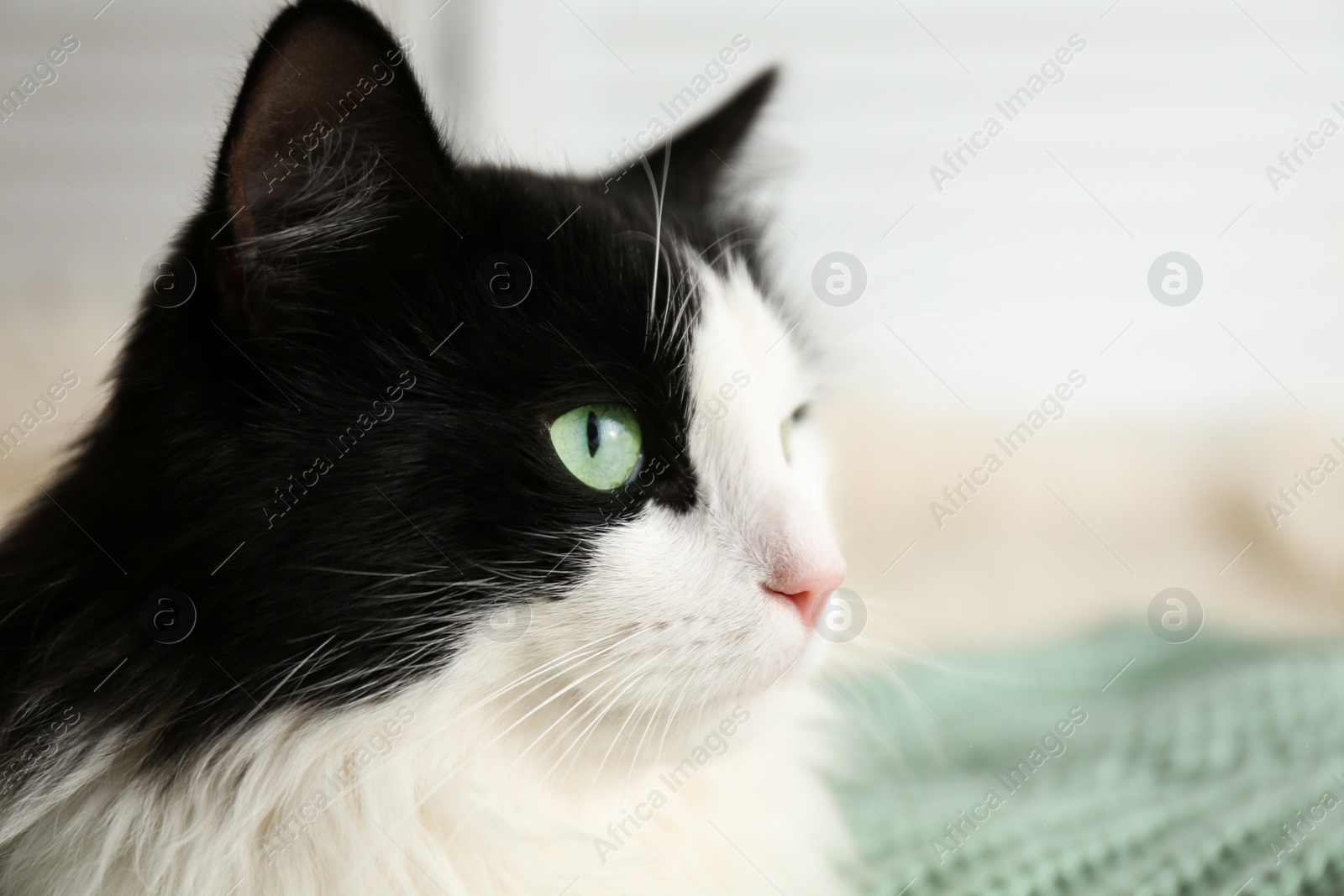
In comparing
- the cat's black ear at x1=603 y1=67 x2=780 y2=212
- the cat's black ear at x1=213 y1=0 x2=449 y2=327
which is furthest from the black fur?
the cat's black ear at x1=603 y1=67 x2=780 y2=212

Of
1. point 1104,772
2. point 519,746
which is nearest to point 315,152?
point 519,746

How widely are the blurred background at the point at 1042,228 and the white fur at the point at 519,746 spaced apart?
0.91m

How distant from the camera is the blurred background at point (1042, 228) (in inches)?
69.7

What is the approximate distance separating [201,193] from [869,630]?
0.87 metres

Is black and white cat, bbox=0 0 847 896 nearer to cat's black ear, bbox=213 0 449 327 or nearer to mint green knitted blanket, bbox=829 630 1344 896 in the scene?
cat's black ear, bbox=213 0 449 327

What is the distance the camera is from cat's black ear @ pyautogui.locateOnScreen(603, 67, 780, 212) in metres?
1.20

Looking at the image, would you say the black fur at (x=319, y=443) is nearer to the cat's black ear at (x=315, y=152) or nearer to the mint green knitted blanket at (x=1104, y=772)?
the cat's black ear at (x=315, y=152)

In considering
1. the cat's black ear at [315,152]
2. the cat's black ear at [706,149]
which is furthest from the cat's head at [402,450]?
the cat's black ear at [706,149]

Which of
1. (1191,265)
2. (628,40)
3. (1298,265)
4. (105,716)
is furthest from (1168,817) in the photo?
(628,40)

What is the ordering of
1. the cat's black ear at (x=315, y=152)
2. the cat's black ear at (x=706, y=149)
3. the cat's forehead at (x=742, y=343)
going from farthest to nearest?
the cat's black ear at (x=706, y=149) → the cat's forehead at (x=742, y=343) → the cat's black ear at (x=315, y=152)

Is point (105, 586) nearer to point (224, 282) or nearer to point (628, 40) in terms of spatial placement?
point (224, 282)

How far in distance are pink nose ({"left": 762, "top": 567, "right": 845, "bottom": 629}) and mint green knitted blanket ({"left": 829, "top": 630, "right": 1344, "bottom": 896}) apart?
0.32 meters

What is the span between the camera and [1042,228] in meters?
1.94

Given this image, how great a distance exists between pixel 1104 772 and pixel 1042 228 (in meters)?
1.18
